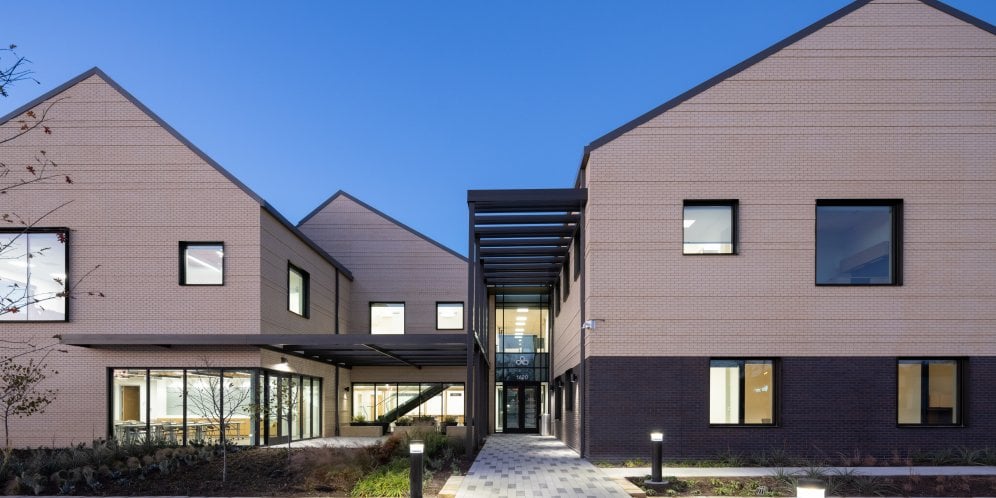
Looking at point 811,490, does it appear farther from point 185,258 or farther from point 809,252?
point 185,258

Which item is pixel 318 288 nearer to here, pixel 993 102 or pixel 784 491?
pixel 784 491

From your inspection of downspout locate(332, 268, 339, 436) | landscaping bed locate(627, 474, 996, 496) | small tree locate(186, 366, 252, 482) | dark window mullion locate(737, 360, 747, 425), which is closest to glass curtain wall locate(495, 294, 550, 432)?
downspout locate(332, 268, 339, 436)

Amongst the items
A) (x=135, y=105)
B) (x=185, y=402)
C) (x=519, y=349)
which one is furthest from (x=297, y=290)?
(x=519, y=349)

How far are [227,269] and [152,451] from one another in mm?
5913

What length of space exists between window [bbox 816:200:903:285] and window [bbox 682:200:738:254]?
1.98 m

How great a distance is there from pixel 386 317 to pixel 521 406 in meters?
7.32

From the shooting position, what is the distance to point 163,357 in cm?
1925

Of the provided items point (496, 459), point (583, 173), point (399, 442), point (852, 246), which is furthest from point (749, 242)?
point (399, 442)

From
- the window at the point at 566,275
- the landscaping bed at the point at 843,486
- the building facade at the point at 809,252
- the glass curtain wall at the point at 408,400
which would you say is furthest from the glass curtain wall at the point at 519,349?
the landscaping bed at the point at 843,486

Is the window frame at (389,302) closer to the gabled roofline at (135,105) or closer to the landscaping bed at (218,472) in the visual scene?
the gabled roofline at (135,105)

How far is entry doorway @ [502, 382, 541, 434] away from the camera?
31.6 meters

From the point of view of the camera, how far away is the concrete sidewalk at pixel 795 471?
13.0m

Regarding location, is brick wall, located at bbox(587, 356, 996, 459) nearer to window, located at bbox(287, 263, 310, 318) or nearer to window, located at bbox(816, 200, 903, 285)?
window, located at bbox(816, 200, 903, 285)

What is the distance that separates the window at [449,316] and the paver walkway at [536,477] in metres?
12.0
